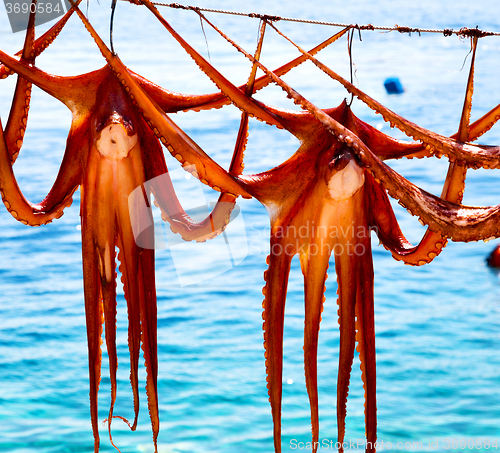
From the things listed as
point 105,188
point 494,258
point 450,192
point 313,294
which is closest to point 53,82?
point 105,188

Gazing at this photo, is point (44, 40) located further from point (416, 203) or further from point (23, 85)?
point (416, 203)

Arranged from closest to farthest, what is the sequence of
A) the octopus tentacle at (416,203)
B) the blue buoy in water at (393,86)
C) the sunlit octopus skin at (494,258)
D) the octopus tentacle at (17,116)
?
the octopus tentacle at (416,203) → the octopus tentacle at (17,116) → the sunlit octopus skin at (494,258) → the blue buoy in water at (393,86)

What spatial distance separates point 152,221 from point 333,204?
2.03ft

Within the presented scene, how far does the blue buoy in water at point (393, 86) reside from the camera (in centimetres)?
1497

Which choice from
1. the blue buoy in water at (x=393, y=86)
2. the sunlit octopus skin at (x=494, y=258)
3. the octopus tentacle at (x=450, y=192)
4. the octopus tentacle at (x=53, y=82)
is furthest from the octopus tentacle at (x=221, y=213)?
the blue buoy in water at (x=393, y=86)

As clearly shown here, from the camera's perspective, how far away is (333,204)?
2.12 m

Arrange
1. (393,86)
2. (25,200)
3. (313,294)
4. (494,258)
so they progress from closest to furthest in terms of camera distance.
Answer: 1. (313,294)
2. (25,200)
3. (494,258)
4. (393,86)

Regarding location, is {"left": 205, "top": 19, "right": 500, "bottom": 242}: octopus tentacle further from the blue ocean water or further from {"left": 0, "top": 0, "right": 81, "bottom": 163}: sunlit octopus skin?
the blue ocean water

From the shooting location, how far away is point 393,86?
1502 centimetres

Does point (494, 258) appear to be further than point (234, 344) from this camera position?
Yes

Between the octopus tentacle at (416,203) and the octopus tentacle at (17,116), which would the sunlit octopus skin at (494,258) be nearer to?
the octopus tentacle at (416,203)

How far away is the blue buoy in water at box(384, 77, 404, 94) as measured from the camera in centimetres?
1497

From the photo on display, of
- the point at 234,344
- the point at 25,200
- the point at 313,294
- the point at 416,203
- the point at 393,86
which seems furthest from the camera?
the point at 393,86

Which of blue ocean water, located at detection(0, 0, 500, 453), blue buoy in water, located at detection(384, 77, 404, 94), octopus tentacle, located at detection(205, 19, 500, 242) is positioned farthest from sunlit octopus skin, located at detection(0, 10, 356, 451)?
blue buoy in water, located at detection(384, 77, 404, 94)
